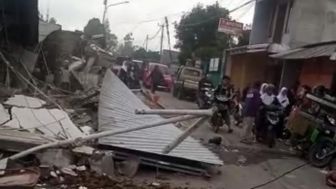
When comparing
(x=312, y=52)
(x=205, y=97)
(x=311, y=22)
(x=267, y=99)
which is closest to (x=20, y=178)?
(x=267, y=99)

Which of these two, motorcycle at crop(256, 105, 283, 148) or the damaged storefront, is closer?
motorcycle at crop(256, 105, 283, 148)

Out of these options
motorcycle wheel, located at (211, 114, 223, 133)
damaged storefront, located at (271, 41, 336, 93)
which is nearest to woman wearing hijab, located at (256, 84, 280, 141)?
motorcycle wheel, located at (211, 114, 223, 133)

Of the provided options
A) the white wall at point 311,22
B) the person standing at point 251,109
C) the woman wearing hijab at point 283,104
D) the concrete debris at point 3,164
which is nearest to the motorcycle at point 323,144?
the woman wearing hijab at point 283,104

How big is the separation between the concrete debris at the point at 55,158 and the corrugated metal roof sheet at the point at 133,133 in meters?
0.76

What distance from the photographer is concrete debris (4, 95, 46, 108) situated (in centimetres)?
1032

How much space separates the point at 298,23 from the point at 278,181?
13.5 m

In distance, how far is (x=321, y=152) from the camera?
10594 mm

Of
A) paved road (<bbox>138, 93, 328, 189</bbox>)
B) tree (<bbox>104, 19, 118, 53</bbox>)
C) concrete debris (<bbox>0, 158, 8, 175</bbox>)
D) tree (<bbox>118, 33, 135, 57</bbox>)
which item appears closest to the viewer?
concrete debris (<bbox>0, 158, 8, 175</bbox>)

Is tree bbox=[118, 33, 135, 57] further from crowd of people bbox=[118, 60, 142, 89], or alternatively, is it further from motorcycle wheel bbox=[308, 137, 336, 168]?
motorcycle wheel bbox=[308, 137, 336, 168]

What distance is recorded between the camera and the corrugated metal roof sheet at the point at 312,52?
1472 cm

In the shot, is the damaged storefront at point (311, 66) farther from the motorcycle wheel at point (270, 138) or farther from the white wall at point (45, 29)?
the white wall at point (45, 29)

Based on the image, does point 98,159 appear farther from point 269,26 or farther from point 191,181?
point 269,26

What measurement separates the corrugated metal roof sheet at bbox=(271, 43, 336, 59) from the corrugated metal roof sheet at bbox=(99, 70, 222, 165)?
19.5 ft

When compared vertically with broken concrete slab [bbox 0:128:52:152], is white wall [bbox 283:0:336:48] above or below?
above
